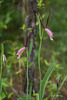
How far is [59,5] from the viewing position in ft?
10.7

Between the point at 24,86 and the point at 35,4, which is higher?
the point at 35,4

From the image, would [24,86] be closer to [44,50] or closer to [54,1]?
[44,50]

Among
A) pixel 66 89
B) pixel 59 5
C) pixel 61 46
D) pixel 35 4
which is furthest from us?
pixel 59 5

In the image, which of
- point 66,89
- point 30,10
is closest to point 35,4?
point 30,10

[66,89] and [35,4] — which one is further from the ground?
[35,4]

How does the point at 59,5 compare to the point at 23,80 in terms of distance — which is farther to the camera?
the point at 59,5

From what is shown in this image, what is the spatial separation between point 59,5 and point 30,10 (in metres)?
2.21

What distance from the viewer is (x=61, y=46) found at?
111 inches

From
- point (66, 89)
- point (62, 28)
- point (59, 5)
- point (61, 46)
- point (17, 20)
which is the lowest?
point (66, 89)

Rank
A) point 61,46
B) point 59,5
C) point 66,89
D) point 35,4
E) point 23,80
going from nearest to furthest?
point 35,4 → point 23,80 → point 66,89 → point 61,46 → point 59,5

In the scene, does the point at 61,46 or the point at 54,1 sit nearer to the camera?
the point at 61,46

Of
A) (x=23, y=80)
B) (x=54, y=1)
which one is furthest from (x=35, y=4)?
(x=54, y=1)

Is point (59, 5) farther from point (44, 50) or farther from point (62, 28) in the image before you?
point (44, 50)

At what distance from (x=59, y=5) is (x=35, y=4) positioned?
221 centimetres
